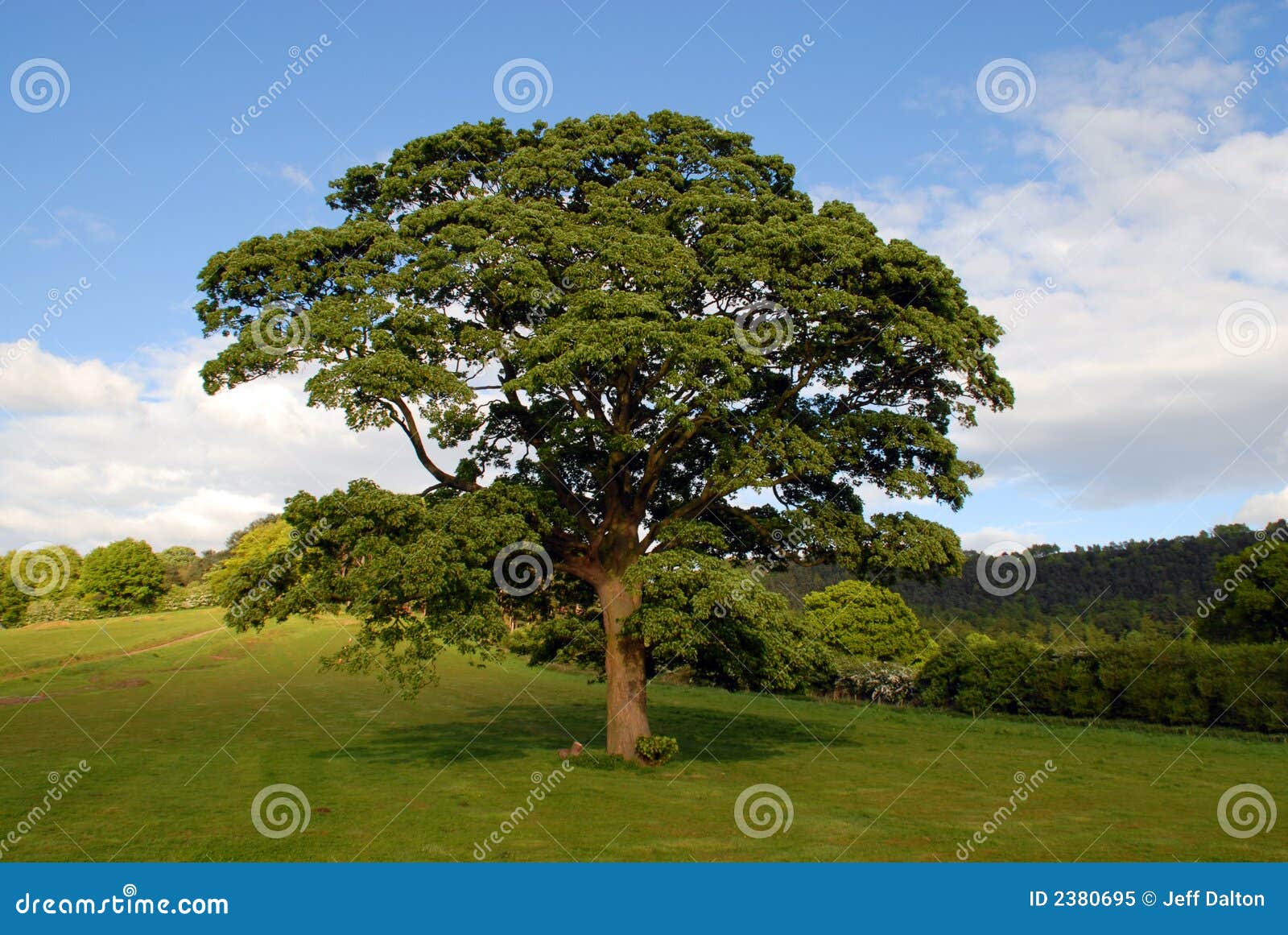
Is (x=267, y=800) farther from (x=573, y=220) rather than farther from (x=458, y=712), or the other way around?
(x=458, y=712)

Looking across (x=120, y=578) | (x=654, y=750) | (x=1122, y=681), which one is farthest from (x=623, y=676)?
(x=120, y=578)

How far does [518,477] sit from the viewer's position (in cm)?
2373

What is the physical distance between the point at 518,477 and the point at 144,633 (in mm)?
47452

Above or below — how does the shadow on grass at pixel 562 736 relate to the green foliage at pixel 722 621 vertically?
below

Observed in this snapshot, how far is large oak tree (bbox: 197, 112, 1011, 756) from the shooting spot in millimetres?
18750

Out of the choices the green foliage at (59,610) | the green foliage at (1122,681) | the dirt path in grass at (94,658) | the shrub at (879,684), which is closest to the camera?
the green foliage at (1122,681)

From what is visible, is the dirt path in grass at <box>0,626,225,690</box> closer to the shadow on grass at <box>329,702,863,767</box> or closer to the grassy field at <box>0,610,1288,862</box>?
the grassy field at <box>0,610,1288,862</box>

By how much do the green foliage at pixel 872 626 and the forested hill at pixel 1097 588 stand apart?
366 inches

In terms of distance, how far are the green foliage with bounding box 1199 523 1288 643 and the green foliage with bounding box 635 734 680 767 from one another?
30.0 m

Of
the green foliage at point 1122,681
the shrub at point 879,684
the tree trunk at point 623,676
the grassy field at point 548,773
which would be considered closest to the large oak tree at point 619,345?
the tree trunk at point 623,676

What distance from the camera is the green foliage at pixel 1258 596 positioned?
3953cm

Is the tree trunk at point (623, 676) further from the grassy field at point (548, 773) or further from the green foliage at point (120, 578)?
the green foliage at point (120, 578)

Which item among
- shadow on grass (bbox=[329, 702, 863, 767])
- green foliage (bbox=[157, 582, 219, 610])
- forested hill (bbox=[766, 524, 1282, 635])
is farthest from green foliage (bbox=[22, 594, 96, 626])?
forested hill (bbox=[766, 524, 1282, 635])

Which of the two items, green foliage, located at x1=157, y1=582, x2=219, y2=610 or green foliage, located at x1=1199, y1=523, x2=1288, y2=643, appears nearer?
green foliage, located at x1=1199, y1=523, x2=1288, y2=643
